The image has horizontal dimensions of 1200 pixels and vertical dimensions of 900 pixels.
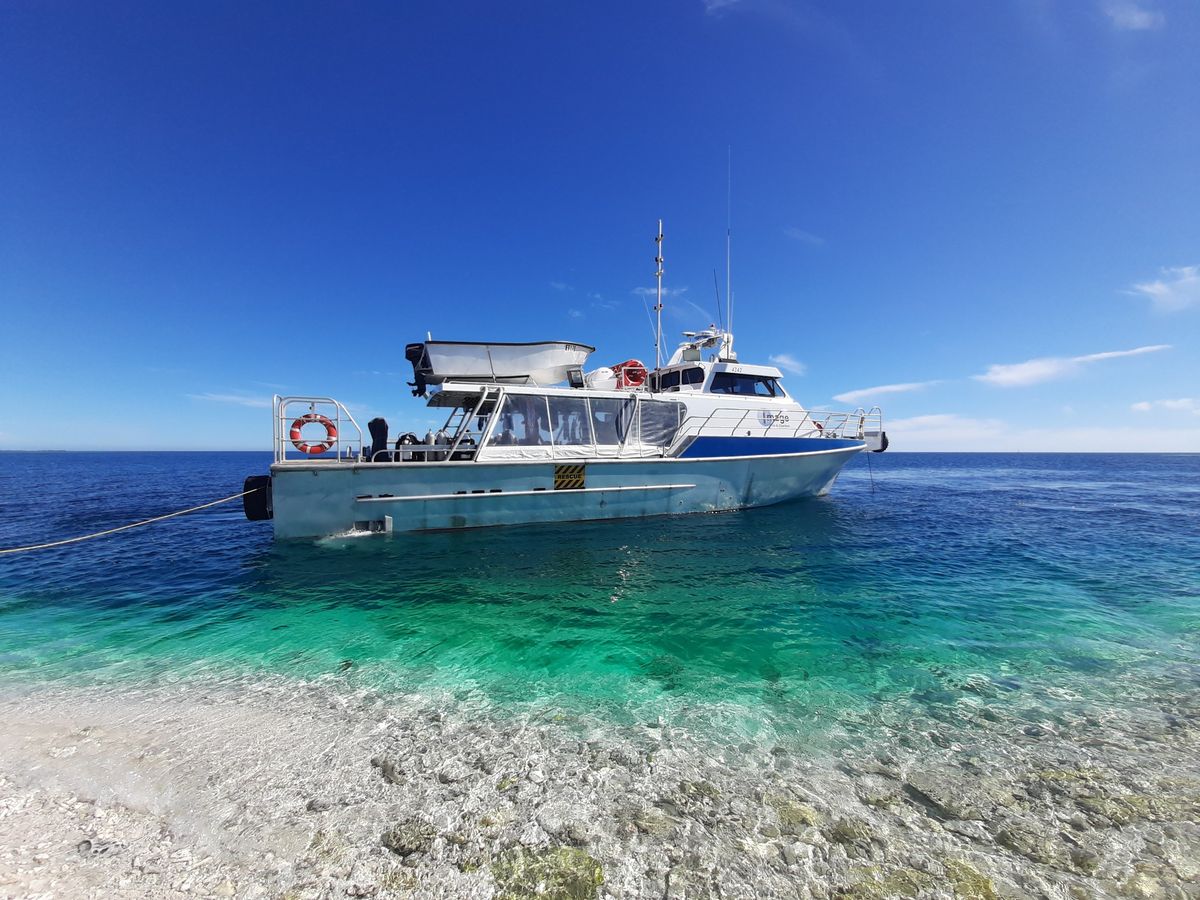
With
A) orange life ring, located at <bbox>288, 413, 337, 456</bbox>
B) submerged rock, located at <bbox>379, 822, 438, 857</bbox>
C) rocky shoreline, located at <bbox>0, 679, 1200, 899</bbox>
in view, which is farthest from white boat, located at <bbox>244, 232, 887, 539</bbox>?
submerged rock, located at <bbox>379, 822, 438, 857</bbox>

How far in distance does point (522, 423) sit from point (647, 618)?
689 cm

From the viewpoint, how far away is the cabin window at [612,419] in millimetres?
13062

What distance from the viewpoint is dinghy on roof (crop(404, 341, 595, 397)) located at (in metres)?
11.9

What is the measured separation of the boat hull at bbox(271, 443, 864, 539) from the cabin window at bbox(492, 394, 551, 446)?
0.71m

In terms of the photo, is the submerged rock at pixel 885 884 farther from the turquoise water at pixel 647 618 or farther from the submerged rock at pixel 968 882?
the turquoise water at pixel 647 618

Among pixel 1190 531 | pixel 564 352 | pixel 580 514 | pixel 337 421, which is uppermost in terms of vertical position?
pixel 564 352

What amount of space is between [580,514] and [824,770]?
957 cm

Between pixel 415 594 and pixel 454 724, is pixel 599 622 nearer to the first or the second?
pixel 454 724

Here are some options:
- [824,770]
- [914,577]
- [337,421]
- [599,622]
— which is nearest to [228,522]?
[337,421]

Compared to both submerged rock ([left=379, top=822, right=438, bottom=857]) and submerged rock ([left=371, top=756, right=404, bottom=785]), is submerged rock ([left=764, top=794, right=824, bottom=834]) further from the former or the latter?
submerged rock ([left=371, top=756, right=404, bottom=785])

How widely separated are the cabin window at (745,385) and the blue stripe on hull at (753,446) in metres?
1.79

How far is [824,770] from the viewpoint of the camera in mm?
3520

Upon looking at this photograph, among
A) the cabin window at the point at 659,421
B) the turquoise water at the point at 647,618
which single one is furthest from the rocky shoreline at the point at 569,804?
the cabin window at the point at 659,421

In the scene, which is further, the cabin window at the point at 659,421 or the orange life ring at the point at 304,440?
the cabin window at the point at 659,421
